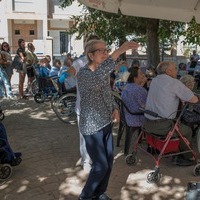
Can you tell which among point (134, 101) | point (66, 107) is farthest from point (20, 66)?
point (134, 101)

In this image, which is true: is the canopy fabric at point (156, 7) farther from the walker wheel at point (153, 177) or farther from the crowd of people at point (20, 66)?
the crowd of people at point (20, 66)

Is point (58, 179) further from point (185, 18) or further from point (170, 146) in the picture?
point (185, 18)

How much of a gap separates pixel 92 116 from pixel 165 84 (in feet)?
4.56

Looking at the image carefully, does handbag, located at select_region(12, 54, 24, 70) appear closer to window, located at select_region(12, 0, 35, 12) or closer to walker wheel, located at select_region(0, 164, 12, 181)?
walker wheel, located at select_region(0, 164, 12, 181)

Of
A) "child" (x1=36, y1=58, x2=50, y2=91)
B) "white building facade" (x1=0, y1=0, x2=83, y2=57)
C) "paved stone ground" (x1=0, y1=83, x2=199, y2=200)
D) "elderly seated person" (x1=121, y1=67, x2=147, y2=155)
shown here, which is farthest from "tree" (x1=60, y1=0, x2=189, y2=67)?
Result: "white building facade" (x1=0, y1=0, x2=83, y2=57)

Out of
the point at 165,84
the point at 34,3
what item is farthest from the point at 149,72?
the point at 34,3

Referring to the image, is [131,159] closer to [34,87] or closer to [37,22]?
[34,87]

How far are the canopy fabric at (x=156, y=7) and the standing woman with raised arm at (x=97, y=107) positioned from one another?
2.13 metres

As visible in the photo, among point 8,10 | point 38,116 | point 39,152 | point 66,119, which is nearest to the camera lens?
point 39,152

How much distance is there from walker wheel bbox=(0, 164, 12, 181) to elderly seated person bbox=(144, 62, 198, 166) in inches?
68.7

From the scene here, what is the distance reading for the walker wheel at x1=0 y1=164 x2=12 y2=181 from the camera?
4004 millimetres

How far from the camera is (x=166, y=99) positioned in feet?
13.6

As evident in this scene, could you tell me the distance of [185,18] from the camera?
16.8 feet

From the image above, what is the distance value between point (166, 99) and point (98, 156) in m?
1.41
